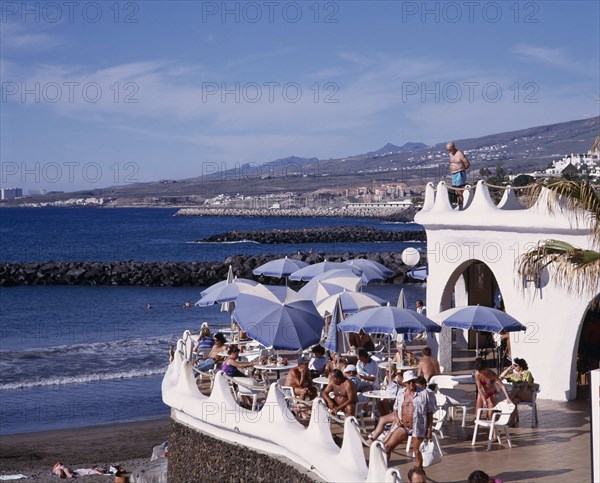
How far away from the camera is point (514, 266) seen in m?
15.1

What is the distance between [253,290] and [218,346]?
1.23m

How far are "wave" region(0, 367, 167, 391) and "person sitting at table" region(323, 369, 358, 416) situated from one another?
17.5 m

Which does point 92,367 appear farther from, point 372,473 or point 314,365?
point 372,473

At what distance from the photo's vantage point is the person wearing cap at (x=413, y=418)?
10633 mm

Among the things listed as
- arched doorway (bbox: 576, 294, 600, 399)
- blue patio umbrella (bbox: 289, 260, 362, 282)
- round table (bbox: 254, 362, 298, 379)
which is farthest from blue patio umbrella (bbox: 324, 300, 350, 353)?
blue patio umbrella (bbox: 289, 260, 362, 282)

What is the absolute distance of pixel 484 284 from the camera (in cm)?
1936

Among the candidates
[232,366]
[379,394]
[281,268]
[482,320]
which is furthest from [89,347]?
[379,394]

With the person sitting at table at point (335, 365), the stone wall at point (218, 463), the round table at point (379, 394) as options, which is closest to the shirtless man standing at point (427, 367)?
the round table at point (379, 394)

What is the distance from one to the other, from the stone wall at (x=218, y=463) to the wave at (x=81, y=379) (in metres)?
14.4

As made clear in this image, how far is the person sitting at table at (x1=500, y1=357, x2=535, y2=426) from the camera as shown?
1283 cm

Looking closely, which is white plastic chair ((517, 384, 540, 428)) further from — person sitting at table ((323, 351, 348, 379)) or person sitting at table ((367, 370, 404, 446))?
person sitting at table ((323, 351, 348, 379))

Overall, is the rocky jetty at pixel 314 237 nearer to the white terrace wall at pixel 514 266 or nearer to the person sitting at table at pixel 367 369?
the white terrace wall at pixel 514 266

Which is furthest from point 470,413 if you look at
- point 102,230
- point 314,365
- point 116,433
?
point 102,230

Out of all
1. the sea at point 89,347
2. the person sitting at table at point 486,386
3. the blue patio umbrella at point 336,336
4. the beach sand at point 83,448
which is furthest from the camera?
the sea at point 89,347
